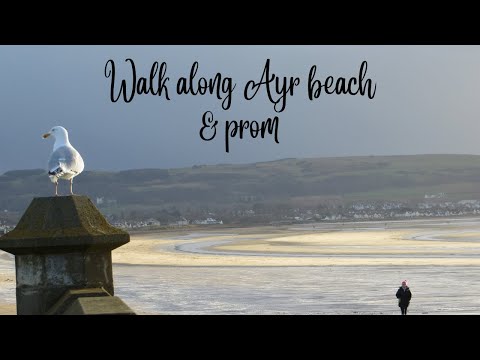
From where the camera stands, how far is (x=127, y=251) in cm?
5256

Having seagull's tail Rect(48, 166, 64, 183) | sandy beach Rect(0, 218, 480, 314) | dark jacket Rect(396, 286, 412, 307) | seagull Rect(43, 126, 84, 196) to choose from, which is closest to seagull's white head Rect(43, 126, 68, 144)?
seagull Rect(43, 126, 84, 196)

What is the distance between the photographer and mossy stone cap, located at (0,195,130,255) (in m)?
4.30

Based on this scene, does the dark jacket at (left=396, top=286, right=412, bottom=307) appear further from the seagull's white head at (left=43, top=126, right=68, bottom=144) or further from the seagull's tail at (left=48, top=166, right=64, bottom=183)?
the seagull's tail at (left=48, top=166, right=64, bottom=183)

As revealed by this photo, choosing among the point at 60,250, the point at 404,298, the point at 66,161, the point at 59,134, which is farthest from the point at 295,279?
the point at 60,250

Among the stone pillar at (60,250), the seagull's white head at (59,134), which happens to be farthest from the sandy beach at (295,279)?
the stone pillar at (60,250)

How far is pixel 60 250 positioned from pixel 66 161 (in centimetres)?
86

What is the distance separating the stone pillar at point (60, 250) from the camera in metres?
4.37

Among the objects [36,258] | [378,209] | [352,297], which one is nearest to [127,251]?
[352,297]

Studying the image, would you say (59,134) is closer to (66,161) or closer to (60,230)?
(66,161)

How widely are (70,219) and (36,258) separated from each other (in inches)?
11.2

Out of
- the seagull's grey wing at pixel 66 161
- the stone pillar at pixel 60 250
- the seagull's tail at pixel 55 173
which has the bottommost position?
the stone pillar at pixel 60 250

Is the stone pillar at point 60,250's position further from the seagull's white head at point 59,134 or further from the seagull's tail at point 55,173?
the seagull's white head at point 59,134

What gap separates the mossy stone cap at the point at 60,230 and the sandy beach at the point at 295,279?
55.1 ft
